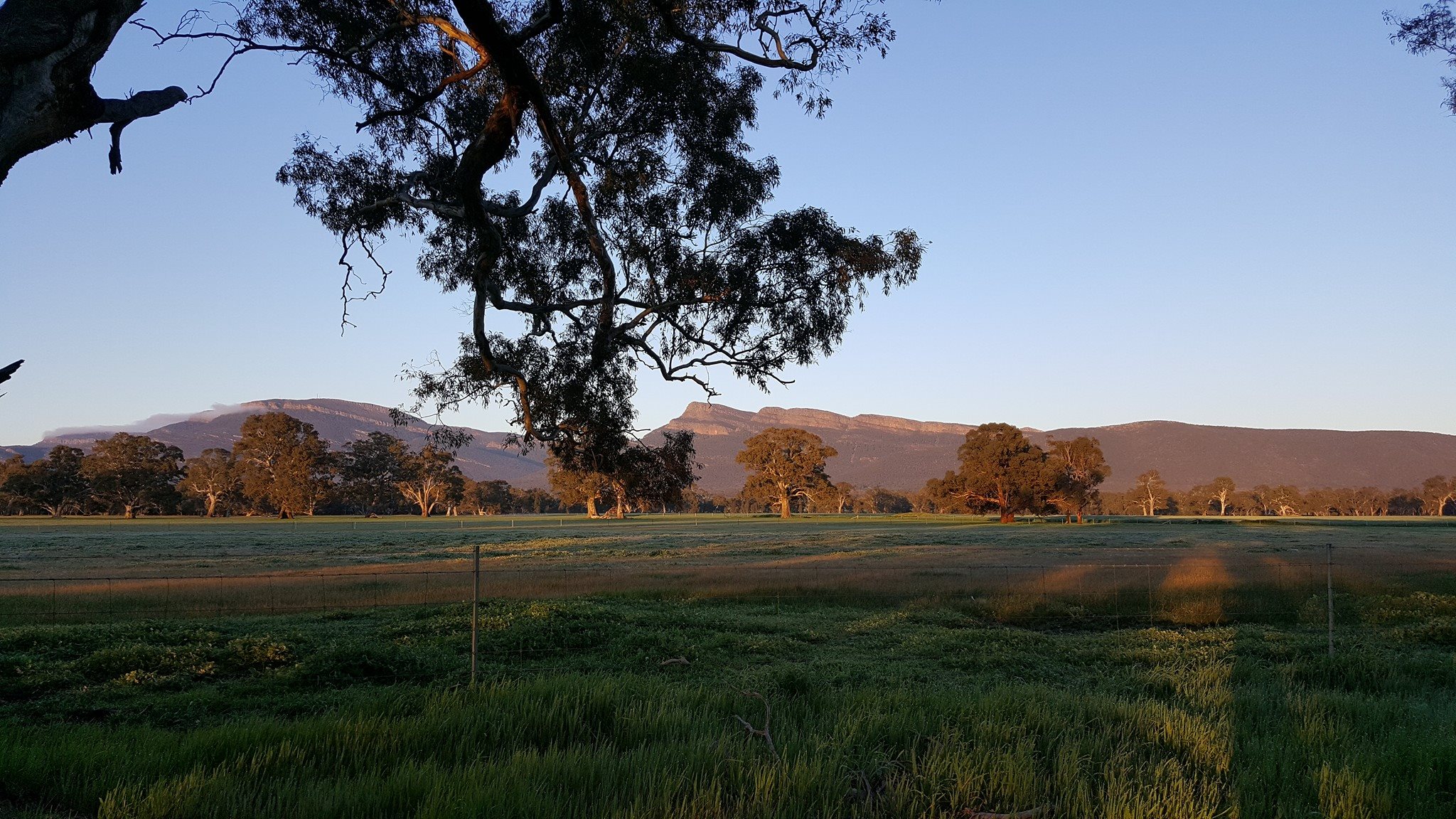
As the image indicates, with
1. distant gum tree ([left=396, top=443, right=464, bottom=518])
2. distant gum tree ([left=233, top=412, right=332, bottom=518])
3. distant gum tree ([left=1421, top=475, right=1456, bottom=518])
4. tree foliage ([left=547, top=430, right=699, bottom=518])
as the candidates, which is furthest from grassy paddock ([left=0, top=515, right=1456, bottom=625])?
distant gum tree ([left=1421, top=475, right=1456, bottom=518])

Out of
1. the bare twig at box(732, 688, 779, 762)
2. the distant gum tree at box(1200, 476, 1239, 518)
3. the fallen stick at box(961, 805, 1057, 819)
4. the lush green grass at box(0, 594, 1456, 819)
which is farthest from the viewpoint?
the distant gum tree at box(1200, 476, 1239, 518)

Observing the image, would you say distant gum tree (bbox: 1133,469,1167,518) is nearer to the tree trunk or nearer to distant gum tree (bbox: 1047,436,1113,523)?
distant gum tree (bbox: 1047,436,1113,523)

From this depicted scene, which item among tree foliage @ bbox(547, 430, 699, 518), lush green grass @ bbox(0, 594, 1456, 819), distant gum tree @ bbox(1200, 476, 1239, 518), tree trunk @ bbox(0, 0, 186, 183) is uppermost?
tree trunk @ bbox(0, 0, 186, 183)

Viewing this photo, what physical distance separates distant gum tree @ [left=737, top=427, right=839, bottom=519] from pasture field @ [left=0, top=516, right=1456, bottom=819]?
8904 cm

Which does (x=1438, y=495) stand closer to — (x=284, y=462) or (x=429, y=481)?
(x=429, y=481)

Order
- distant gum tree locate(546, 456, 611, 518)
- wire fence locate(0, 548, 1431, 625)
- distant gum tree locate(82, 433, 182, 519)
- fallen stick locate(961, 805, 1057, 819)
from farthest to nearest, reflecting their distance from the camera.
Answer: distant gum tree locate(82, 433, 182, 519) < wire fence locate(0, 548, 1431, 625) < distant gum tree locate(546, 456, 611, 518) < fallen stick locate(961, 805, 1057, 819)

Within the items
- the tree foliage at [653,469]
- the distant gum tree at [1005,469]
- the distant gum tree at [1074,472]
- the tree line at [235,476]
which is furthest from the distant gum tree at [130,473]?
the tree foliage at [653,469]

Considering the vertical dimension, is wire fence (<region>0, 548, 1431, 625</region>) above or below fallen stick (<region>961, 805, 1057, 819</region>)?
below

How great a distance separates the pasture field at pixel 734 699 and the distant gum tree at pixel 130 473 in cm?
8499

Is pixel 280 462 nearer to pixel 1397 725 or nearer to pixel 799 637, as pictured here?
pixel 799 637

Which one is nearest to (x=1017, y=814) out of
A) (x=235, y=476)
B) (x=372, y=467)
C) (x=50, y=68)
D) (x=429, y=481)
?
(x=50, y=68)

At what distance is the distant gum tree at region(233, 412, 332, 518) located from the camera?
94.1 m

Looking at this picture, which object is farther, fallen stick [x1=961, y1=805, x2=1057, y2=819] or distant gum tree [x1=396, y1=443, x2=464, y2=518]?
distant gum tree [x1=396, y1=443, x2=464, y2=518]

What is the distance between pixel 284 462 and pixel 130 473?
1803 cm
